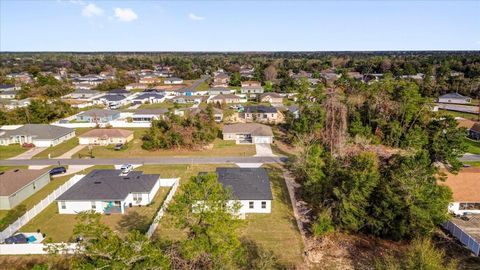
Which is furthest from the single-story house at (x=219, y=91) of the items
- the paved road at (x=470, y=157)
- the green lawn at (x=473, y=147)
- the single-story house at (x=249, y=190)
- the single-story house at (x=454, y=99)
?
the single-story house at (x=249, y=190)

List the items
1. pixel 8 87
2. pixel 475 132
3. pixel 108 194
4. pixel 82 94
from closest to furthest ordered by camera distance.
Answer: pixel 108 194
pixel 475 132
pixel 82 94
pixel 8 87

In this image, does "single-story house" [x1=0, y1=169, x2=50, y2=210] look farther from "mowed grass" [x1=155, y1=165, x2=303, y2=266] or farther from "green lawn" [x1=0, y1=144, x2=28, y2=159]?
"green lawn" [x1=0, y1=144, x2=28, y2=159]

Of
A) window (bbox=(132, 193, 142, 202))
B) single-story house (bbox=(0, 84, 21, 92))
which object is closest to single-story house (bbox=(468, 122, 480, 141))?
window (bbox=(132, 193, 142, 202))

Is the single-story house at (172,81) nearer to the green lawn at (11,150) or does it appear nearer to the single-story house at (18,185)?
the green lawn at (11,150)

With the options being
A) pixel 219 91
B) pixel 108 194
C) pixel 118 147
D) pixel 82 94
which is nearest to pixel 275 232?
pixel 108 194

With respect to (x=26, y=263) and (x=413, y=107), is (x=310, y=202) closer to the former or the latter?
(x=26, y=263)

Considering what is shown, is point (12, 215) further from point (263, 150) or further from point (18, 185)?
point (263, 150)
